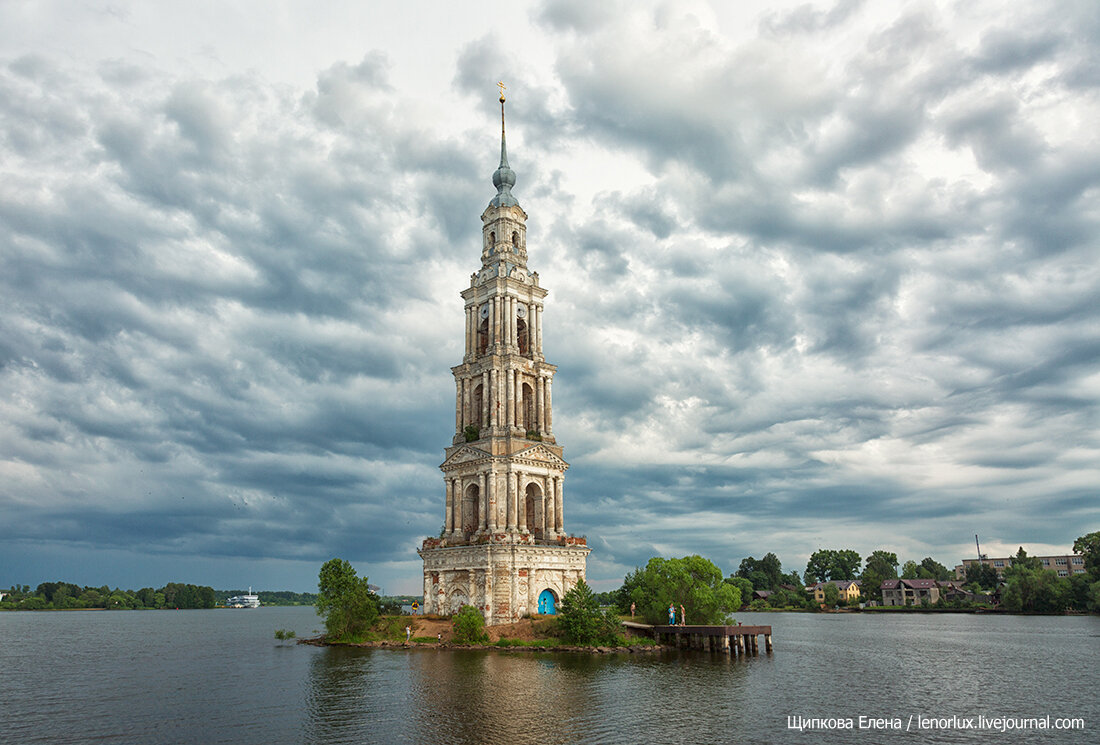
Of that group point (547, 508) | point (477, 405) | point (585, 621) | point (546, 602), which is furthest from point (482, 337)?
point (585, 621)

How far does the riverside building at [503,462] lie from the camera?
75.4m

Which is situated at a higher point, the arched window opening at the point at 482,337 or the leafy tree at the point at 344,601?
the arched window opening at the point at 482,337

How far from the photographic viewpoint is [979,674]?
5656cm

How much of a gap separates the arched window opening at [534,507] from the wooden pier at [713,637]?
51.4 ft

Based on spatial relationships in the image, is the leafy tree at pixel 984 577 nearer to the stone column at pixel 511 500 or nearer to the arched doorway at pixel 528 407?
the arched doorway at pixel 528 407

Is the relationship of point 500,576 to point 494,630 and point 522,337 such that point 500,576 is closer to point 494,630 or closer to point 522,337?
point 494,630

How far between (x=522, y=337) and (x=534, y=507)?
21.3 m

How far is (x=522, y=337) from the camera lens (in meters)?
90.3

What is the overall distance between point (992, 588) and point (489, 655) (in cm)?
17001

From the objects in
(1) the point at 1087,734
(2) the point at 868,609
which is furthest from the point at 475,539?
(2) the point at 868,609

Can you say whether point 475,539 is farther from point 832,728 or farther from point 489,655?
point 832,728

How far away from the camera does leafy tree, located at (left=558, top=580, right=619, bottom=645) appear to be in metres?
66.1

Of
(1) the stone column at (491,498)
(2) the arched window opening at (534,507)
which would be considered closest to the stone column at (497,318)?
(1) the stone column at (491,498)

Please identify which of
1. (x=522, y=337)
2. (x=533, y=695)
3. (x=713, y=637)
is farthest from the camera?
(x=522, y=337)
